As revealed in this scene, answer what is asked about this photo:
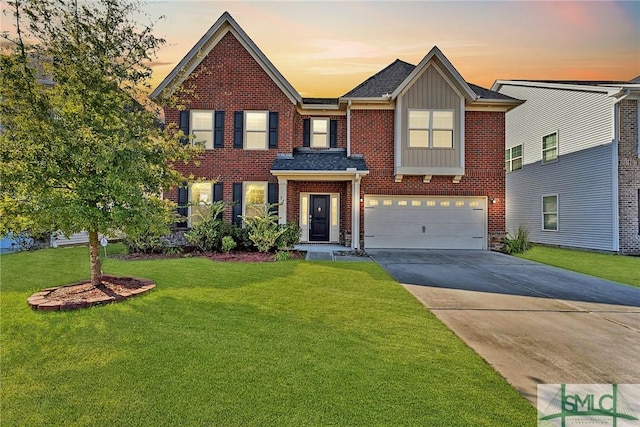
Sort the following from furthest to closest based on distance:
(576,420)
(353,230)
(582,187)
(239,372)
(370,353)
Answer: (582,187) < (353,230) < (370,353) < (239,372) < (576,420)

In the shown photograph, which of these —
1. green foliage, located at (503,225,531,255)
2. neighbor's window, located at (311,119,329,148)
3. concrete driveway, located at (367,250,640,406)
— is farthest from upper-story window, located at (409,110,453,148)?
concrete driveway, located at (367,250,640,406)

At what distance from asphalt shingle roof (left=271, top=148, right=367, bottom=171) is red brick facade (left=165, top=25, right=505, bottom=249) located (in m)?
0.36

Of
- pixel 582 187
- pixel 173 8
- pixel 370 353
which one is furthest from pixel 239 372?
pixel 582 187

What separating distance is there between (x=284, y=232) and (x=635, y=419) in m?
9.63

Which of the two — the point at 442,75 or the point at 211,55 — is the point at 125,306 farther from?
the point at 442,75

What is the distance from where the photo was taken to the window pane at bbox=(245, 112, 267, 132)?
13.5 m

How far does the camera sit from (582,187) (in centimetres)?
1424

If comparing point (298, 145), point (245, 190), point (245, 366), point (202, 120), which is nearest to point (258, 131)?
point (298, 145)

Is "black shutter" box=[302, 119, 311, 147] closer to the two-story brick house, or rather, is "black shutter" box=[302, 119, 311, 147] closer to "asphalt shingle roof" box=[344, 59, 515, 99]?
the two-story brick house

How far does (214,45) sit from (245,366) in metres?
13.6

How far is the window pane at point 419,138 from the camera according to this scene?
13.4 meters

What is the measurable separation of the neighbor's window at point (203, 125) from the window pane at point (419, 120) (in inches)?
325

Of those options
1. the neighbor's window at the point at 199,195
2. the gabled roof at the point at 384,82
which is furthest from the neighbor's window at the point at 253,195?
the gabled roof at the point at 384,82

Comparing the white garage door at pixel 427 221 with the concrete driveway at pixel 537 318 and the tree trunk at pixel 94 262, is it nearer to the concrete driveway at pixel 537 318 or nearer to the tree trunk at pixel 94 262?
the concrete driveway at pixel 537 318
